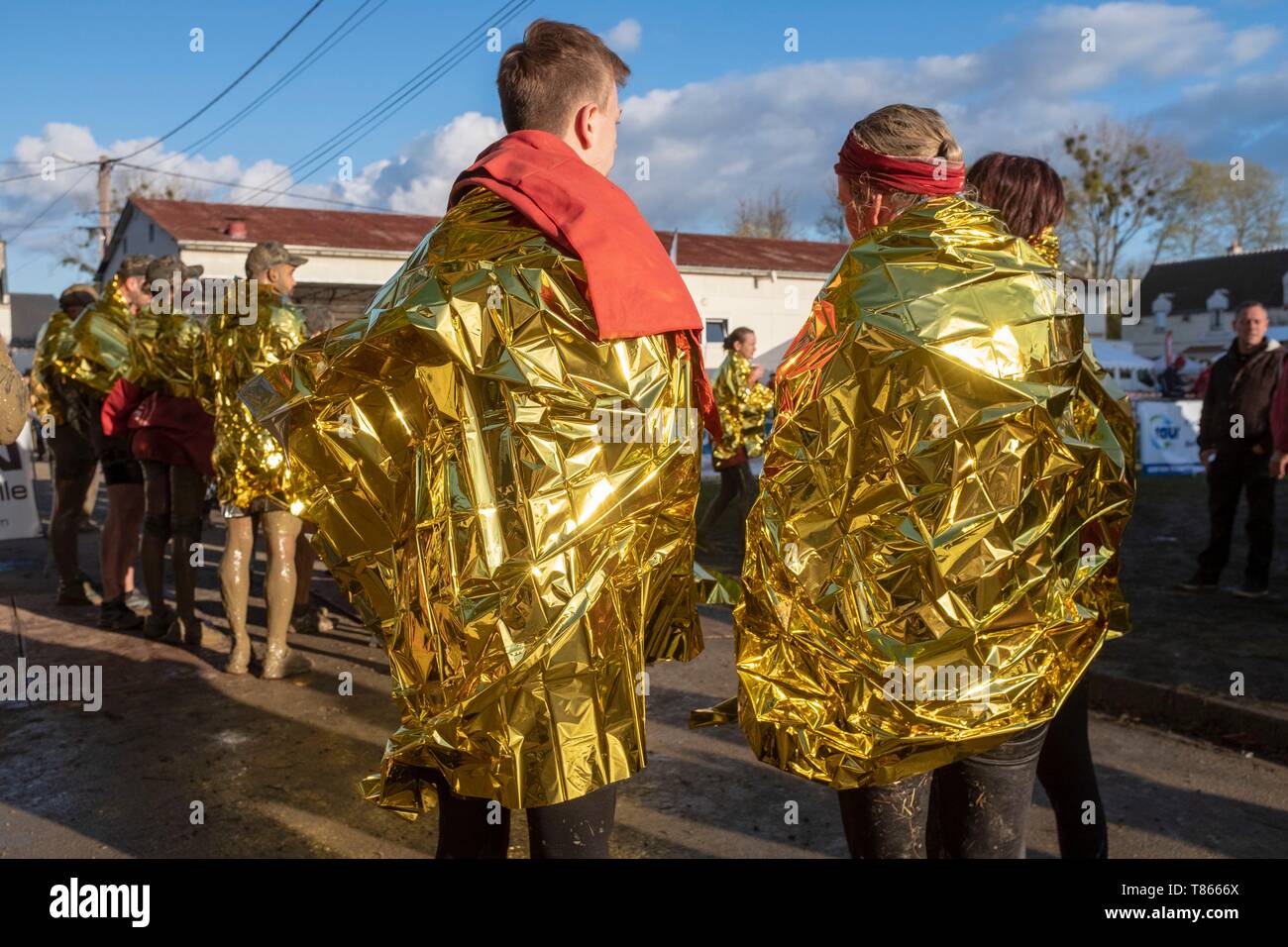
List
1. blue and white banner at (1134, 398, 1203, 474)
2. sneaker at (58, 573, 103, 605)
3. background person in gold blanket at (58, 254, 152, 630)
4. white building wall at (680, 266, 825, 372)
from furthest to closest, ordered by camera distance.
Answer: white building wall at (680, 266, 825, 372) → blue and white banner at (1134, 398, 1203, 474) → sneaker at (58, 573, 103, 605) → background person in gold blanket at (58, 254, 152, 630)

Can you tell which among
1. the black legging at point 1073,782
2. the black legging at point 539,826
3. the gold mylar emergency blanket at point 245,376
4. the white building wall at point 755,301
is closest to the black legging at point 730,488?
the gold mylar emergency blanket at point 245,376

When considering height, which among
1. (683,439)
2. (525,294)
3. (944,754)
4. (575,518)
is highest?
(525,294)

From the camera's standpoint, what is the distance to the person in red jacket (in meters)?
5.96

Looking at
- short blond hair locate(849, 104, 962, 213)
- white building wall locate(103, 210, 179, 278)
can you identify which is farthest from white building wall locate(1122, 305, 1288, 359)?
short blond hair locate(849, 104, 962, 213)

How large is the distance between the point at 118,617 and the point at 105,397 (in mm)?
1397

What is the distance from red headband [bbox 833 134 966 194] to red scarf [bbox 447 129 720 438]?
18.1 inches

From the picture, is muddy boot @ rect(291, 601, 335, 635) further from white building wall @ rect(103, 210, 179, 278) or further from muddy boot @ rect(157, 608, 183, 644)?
white building wall @ rect(103, 210, 179, 278)
